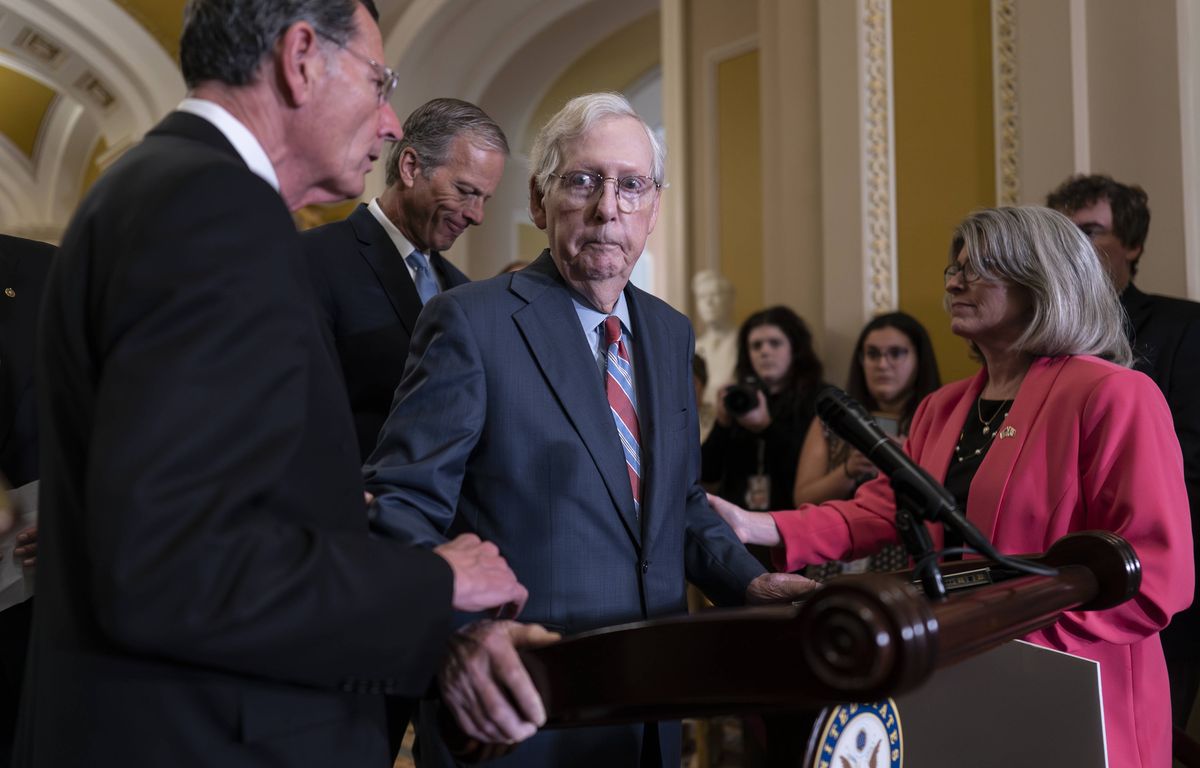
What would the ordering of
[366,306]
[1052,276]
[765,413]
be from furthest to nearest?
1. [765,413]
2. [366,306]
3. [1052,276]

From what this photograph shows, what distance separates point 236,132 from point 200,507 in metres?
0.41

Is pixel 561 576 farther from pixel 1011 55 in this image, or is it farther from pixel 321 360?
pixel 1011 55

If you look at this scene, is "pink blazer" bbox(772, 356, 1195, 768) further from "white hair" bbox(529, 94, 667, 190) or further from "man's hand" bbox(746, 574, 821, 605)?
"white hair" bbox(529, 94, 667, 190)

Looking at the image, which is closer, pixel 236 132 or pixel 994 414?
pixel 236 132

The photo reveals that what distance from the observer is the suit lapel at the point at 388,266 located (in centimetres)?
236

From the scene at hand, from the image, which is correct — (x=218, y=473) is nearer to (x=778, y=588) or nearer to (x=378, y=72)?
(x=378, y=72)

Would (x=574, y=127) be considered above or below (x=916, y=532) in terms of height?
above

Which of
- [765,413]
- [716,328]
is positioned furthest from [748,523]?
[716,328]

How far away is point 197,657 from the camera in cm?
92

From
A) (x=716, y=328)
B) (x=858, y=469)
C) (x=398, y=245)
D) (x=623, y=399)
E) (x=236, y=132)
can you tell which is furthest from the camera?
(x=716, y=328)

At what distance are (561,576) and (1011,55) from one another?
3.40 m

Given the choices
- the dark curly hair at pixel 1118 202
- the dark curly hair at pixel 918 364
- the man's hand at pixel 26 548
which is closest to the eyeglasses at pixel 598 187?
the man's hand at pixel 26 548

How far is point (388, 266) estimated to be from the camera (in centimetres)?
242

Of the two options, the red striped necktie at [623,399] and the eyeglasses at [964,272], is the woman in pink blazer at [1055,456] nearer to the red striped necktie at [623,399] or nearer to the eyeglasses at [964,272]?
the eyeglasses at [964,272]
